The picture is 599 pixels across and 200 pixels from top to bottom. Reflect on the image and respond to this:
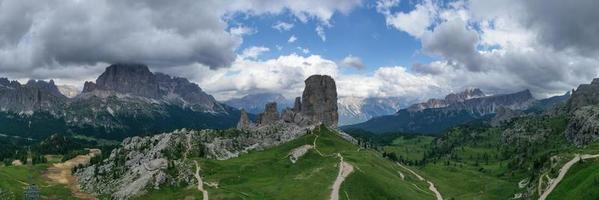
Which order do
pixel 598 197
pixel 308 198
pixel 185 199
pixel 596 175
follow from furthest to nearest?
1. pixel 185 199
2. pixel 308 198
3. pixel 596 175
4. pixel 598 197

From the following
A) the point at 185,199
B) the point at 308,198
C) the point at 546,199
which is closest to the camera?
the point at 546,199

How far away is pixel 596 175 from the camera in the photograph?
14988cm

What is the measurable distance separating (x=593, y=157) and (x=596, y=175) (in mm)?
51484

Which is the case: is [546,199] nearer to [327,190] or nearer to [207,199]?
[327,190]

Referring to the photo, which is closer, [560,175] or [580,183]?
[580,183]

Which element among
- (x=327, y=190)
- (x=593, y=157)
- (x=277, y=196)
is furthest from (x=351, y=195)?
(x=593, y=157)

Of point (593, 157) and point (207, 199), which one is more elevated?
point (593, 157)

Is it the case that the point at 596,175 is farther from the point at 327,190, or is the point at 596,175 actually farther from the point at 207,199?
the point at 207,199

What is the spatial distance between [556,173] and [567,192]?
3264 centimetres

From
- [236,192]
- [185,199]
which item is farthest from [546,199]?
[185,199]

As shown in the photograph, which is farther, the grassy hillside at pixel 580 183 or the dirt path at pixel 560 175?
the dirt path at pixel 560 175

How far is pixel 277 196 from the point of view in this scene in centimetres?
19362

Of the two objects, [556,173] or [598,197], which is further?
[556,173]

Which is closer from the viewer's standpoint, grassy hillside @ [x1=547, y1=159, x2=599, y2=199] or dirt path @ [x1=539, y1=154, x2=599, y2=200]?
grassy hillside @ [x1=547, y1=159, x2=599, y2=199]
